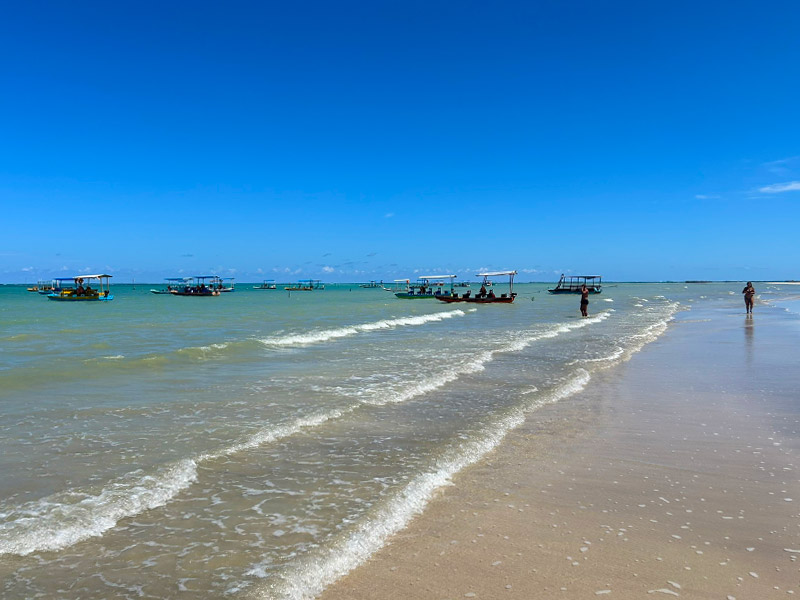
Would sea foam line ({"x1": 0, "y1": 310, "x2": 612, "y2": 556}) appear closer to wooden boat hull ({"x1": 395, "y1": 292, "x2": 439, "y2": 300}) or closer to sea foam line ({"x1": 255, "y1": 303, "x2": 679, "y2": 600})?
sea foam line ({"x1": 255, "y1": 303, "x2": 679, "y2": 600})

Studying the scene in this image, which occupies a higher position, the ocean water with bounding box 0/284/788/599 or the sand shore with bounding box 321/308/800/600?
the sand shore with bounding box 321/308/800/600

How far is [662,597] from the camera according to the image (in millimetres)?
3701

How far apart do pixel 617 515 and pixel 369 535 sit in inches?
89.6

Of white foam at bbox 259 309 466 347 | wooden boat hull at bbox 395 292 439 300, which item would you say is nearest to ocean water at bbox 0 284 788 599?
white foam at bbox 259 309 466 347

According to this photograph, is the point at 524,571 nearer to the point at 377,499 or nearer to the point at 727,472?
the point at 377,499

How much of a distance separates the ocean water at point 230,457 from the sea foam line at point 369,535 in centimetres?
2

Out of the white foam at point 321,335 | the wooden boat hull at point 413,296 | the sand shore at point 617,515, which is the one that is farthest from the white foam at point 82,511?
the wooden boat hull at point 413,296

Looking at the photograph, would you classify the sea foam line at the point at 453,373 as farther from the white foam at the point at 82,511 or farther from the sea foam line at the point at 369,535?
the white foam at the point at 82,511

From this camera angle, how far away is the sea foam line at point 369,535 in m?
3.93

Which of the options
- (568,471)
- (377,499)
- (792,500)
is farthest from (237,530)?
(792,500)

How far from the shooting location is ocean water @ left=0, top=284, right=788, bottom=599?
4258mm

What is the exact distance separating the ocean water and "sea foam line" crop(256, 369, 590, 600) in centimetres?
2

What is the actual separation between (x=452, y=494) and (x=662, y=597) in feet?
7.62

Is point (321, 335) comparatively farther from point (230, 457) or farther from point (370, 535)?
point (370, 535)
